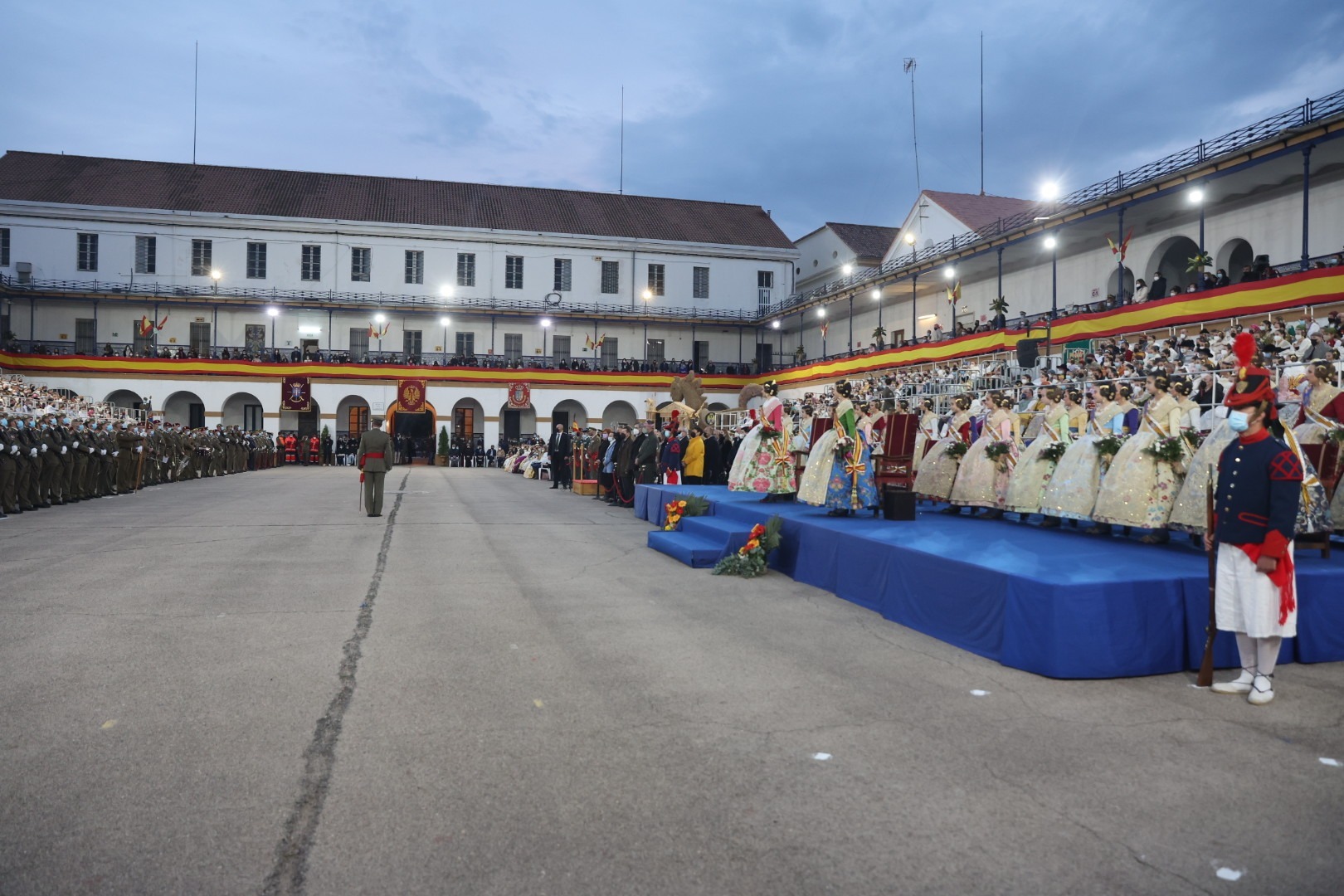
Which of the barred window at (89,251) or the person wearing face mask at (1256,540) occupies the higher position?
the barred window at (89,251)

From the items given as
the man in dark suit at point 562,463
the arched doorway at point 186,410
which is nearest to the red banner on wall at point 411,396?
the arched doorway at point 186,410

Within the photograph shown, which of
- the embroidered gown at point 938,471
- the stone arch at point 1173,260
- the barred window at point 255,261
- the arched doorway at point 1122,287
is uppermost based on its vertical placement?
the barred window at point 255,261

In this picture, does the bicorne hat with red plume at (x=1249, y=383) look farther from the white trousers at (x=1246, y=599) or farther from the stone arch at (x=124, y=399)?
the stone arch at (x=124, y=399)

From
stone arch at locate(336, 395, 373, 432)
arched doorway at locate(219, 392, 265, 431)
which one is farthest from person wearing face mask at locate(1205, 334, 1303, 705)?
arched doorway at locate(219, 392, 265, 431)

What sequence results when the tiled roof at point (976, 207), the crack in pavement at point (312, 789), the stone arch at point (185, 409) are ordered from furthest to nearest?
1. the stone arch at point (185, 409)
2. the tiled roof at point (976, 207)
3. the crack in pavement at point (312, 789)

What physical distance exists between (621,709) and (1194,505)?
513cm

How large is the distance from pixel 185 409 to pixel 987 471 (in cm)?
4139

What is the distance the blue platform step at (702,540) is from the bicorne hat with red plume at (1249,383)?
5.06m

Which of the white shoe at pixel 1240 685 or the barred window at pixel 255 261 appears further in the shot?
the barred window at pixel 255 261

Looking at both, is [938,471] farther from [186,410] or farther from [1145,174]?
[186,410]

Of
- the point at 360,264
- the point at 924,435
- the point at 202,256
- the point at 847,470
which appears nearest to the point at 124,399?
the point at 202,256

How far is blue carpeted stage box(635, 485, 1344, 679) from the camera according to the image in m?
5.07

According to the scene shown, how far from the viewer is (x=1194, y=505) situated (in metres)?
6.87

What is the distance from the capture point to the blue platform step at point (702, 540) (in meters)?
9.28
